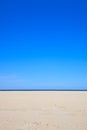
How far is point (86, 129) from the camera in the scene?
13602mm

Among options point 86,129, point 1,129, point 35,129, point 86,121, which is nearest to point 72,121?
point 86,121

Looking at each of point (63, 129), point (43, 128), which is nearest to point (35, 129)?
point (43, 128)

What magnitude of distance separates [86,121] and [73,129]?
2919mm

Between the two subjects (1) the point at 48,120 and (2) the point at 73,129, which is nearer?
(2) the point at 73,129

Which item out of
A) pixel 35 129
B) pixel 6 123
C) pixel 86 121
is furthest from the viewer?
pixel 86 121

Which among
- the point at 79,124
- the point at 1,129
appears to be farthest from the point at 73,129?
the point at 1,129

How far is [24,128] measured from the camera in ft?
43.6

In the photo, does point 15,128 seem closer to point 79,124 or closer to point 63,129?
point 63,129

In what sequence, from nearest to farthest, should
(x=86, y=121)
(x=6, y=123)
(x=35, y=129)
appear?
(x=35, y=129) → (x=6, y=123) → (x=86, y=121)

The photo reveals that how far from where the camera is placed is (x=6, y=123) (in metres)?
15.0

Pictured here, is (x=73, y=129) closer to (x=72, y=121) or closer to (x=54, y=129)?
(x=54, y=129)

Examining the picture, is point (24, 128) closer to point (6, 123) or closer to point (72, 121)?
point (6, 123)

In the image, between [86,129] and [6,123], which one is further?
[6,123]

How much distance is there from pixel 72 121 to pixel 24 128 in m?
4.33
